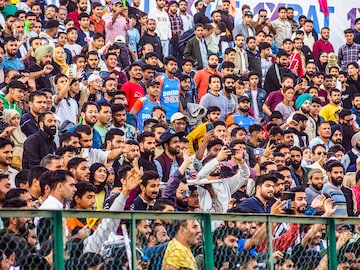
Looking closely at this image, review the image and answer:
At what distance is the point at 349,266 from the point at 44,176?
269 cm

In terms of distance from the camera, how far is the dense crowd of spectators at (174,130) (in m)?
11.5

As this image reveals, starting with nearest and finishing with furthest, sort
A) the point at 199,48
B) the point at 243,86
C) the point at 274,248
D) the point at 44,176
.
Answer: the point at 274,248 → the point at 44,176 → the point at 243,86 → the point at 199,48

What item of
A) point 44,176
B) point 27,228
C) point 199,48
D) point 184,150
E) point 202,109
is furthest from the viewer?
point 199,48

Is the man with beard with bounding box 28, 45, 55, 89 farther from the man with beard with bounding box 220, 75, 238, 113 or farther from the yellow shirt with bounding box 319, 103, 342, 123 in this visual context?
the yellow shirt with bounding box 319, 103, 342, 123

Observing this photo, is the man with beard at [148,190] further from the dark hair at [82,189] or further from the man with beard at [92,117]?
the man with beard at [92,117]

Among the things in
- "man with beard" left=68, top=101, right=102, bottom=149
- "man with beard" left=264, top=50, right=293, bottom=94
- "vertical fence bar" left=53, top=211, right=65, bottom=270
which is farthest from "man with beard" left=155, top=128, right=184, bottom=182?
"man with beard" left=264, top=50, right=293, bottom=94

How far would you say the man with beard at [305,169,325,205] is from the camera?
658 inches

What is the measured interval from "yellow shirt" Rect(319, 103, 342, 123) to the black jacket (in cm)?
738

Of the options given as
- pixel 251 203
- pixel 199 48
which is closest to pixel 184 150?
pixel 251 203

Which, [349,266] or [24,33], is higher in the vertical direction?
[24,33]

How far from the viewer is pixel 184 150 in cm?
1562

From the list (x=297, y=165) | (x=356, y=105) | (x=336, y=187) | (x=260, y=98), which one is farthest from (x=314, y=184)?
(x=356, y=105)

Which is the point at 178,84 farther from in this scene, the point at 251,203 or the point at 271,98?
the point at 251,203

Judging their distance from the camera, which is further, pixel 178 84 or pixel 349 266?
pixel 178 84
